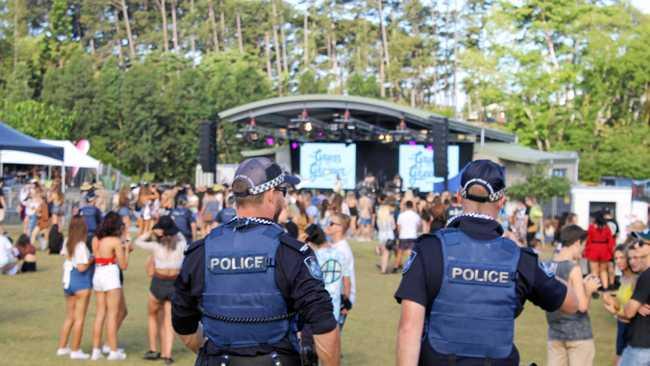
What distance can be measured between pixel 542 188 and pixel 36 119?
94.3 feet

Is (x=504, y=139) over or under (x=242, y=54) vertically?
under

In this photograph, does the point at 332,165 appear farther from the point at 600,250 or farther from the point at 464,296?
the point at 464,296

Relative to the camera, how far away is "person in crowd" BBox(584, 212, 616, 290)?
15.9 metres

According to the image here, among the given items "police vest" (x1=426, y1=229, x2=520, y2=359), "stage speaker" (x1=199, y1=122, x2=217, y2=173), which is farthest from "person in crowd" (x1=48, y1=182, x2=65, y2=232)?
"police vest" (x1=426, y1=229, x2=520, y2=359)

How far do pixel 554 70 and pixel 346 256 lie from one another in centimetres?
4401

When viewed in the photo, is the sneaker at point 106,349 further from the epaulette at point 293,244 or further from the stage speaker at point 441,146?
the stage speaker at point 441,146

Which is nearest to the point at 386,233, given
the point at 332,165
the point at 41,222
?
the point at 41,222

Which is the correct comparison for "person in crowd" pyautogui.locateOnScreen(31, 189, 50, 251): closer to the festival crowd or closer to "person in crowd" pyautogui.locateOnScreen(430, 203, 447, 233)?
A: the festival crowd

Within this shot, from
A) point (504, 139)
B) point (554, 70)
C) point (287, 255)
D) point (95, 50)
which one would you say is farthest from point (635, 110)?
point (287, 255)

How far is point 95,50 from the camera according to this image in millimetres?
75875

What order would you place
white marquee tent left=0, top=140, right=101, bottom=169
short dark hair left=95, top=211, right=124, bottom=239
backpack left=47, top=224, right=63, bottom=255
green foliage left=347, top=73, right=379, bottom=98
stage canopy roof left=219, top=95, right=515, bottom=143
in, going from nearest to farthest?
1. short dark hair left=95, top=211, right=124, bottom=239
2. backpack left=47, top=224, right=63, bottom=255
3. white marquee tent left=0, top=140, right=101, bottom=169
4. stage canopy roof left=219, top=95, right=515, bottom=143
5. green foliage left=347, top=73, right=379, bottom=98

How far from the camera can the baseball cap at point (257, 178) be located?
384 centimetres

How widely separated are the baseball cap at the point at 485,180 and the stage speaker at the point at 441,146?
865 inches

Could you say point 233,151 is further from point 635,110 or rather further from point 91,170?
point 635,110
